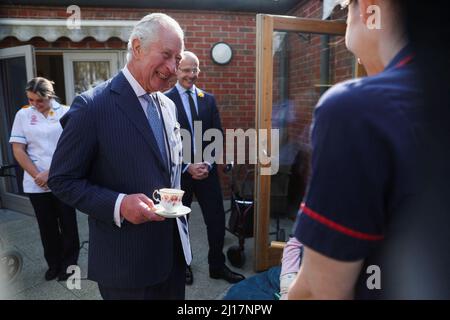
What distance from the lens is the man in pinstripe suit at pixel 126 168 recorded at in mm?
1393

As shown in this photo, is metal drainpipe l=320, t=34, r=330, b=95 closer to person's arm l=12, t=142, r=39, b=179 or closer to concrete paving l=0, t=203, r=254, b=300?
concrete paving l=0, t=203, r=254, b=300

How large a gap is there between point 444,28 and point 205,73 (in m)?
4.44

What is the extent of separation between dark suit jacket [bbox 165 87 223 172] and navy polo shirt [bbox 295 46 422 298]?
2410 millimetres

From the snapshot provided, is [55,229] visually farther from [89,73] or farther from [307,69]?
[307,69]

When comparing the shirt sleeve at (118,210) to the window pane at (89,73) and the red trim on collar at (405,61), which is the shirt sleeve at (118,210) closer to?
the red trim on collar at (405,61)

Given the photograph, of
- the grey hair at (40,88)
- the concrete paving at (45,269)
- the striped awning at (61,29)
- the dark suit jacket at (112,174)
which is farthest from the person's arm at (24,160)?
the striped awning at (61,29)

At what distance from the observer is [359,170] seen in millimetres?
597

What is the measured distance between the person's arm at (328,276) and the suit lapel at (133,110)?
945mm

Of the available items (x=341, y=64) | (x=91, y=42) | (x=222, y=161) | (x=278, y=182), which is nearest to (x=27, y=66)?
(x=91, y=42)

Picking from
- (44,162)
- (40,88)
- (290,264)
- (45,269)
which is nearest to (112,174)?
(290,264)

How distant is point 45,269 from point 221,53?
11.4ft

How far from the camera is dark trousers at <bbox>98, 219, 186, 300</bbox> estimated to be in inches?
59.1

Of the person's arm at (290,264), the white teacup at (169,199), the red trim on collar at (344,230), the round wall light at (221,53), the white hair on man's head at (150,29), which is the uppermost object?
the round wall light at (221,53)

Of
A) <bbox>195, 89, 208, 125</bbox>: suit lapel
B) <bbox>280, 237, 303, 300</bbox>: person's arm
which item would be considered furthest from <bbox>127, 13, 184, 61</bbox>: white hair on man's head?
<bbox>195, 89, 208, 125</bbox>: suit lapel
